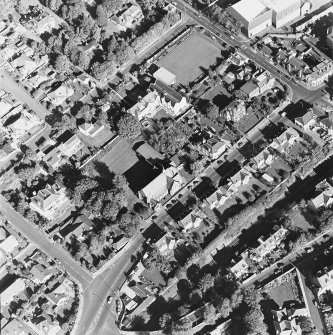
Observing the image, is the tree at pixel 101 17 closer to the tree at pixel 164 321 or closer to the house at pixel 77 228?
the house at pixel 77 228

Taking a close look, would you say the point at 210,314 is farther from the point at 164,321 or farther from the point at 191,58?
the point at 191,58

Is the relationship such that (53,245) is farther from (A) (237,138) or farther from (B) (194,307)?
(A) (237,138)

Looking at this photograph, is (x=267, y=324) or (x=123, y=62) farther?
(x=123, y=62)

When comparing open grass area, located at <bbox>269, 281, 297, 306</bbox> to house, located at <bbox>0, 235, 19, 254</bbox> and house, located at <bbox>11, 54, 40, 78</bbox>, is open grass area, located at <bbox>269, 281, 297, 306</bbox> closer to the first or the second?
house, located at <bbox>0, 235, 19, 254</bbox>

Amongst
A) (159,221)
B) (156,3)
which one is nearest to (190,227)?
(159,221)

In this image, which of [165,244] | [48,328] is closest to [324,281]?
[165,244]

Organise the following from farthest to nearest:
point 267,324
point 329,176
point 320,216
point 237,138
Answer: point 237,138, point 329,176, point 320,216, point 267,324
